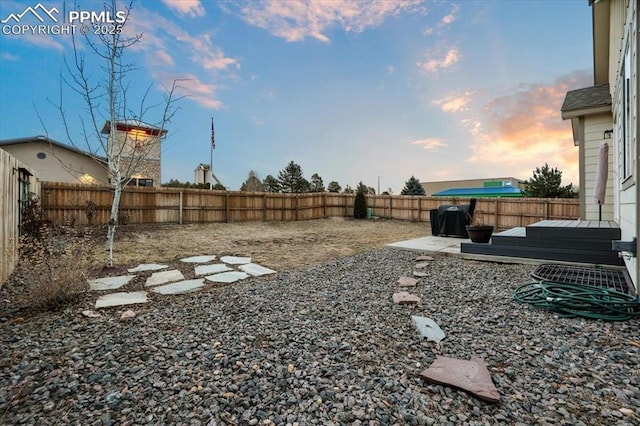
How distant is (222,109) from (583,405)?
11709 mm

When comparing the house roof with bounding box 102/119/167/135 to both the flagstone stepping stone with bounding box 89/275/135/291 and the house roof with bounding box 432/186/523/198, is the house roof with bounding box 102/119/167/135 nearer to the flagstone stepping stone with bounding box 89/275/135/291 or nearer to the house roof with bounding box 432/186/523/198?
the flagstone stepping stone with bounding box 89/275/135/291

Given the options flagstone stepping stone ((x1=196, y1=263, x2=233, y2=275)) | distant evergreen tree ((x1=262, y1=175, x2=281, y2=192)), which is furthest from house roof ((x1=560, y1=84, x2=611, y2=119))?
distant evergreen tree ((x1=262, y1=175, x2=281, y2=192))

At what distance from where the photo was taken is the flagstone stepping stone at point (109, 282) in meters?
3.37

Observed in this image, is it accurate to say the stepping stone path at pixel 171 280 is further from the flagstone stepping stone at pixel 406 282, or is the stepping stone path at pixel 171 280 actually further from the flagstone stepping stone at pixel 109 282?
the flagstone stepping stone at pixel 406 282

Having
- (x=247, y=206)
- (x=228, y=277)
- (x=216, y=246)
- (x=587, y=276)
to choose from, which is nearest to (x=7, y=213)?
(x=228, y=277)

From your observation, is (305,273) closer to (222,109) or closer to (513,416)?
(513,416)

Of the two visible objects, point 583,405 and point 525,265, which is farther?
point 525,265

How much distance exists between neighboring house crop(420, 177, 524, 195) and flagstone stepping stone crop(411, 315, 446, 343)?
2680 centimetres

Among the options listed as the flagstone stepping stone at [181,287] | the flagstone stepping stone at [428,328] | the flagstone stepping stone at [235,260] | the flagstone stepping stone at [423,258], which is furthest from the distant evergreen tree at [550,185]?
the flagstone stepping stone at [181,287]

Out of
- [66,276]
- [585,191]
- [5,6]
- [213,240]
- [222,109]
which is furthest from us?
[222,109]

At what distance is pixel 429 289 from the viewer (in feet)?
10.7

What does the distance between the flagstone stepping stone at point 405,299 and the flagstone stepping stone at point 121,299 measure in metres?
2.64

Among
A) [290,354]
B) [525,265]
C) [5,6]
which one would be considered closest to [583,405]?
[290,354]

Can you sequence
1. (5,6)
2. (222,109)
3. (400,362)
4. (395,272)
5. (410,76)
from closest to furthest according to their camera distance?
(400,362) → (395,272) → (5,6) → (410,76) → (222,109)
